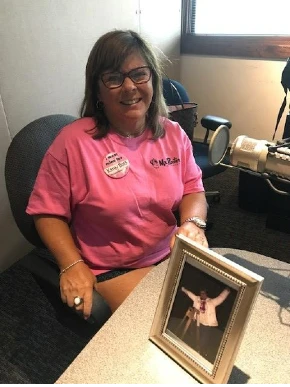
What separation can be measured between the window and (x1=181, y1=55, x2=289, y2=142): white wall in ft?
0.28

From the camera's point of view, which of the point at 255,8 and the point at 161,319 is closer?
the point at 161,319

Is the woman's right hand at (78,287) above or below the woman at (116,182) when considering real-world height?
below

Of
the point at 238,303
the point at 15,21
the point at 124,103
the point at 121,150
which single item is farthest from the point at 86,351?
the point at 15,21

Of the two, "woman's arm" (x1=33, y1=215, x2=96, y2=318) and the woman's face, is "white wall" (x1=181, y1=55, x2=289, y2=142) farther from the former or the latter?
"woman's arm" (x1=33, y1=215, x2=96, y2=318)

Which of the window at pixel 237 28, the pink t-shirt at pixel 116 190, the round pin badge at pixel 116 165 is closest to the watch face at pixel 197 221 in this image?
the pink t-shirt at pixel 116 190

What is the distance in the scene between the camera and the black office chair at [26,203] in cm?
97

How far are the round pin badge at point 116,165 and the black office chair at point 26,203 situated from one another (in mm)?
251

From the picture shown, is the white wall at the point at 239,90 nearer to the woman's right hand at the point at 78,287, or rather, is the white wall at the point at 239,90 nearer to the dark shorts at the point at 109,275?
the dark shorts at the point at 109,275

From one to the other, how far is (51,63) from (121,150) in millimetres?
1070

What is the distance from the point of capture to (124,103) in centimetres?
105

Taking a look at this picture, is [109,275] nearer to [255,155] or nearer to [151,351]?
[151,351]

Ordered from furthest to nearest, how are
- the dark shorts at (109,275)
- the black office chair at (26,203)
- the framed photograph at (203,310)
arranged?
the dark shorts at (109,275)
the black office chair at (26,203)
the framed photograph at (203,310)

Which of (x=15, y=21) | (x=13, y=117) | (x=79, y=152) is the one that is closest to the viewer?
(x=79, y=152)

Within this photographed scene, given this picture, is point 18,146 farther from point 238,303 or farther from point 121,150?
point 238,303
